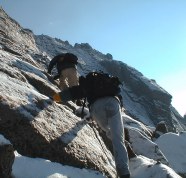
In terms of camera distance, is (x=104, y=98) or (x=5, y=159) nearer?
(x=5, y=159)

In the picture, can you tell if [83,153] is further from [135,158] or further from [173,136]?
[173,136]

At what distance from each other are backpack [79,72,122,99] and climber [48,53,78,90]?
526 centimetres

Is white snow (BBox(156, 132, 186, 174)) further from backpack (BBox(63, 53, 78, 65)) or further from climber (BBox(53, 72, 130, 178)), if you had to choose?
climber (BBox(53, 72, 130, 178))

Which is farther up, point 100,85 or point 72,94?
point 100,85

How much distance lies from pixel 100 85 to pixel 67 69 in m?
5.78

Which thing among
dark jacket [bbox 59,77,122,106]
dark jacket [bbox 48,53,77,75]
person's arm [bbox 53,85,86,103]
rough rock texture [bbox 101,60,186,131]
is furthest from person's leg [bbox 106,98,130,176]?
rough rock texture [bbox 101,60,186,131]

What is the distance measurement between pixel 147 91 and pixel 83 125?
13552 centimetres

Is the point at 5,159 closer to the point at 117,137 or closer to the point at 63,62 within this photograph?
the point at 117,137

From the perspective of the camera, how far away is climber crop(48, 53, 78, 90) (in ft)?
48.7

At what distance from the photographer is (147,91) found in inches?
5679

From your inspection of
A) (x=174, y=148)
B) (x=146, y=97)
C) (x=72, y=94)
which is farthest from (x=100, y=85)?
(x=146, y=97)

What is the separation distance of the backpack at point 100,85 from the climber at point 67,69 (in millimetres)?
5259

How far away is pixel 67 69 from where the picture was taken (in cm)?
1488

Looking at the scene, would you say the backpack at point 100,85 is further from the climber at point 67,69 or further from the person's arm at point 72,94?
the climber at point 67,69
